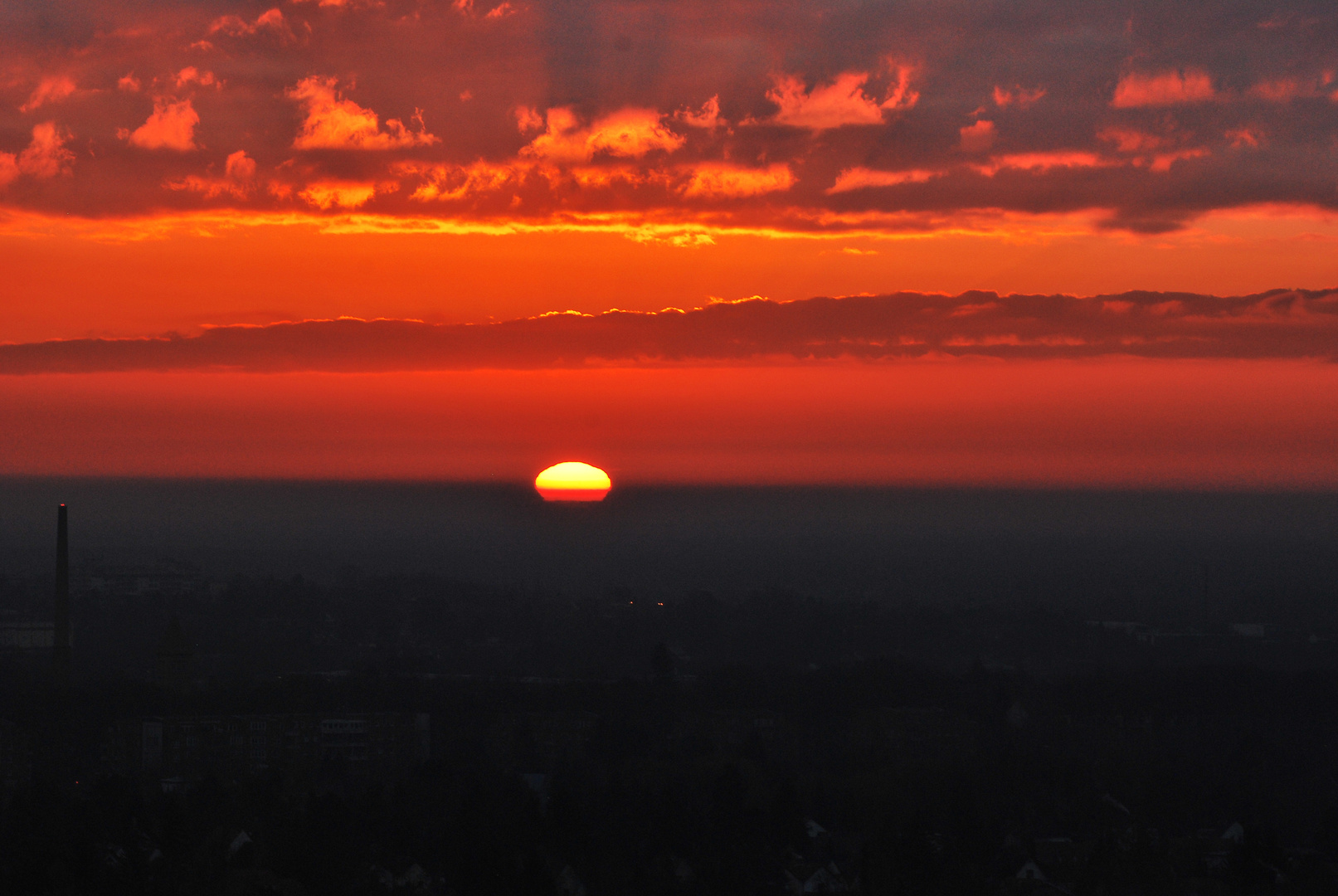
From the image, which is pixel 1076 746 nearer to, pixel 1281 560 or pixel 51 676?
pixel 51 676

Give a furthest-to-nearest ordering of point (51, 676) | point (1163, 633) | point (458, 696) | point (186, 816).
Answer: point (1163, 633) → point (51, 676) → point (458, 696) → point (186, 816)

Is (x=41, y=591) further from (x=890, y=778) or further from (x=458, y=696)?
(x=890, y=778)

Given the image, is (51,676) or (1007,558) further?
(1007,558)

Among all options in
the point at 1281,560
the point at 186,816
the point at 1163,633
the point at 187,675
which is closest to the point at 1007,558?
the point at 1281,560

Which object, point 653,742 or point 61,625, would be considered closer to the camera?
point 653,742

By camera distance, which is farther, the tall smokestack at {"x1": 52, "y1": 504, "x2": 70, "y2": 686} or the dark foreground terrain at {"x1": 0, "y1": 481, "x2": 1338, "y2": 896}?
the tall smokestack at {"x1": 52, "y1": 504, "x2": 70, "y2": 686}

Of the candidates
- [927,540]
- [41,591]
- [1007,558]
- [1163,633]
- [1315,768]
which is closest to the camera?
[1315,768]

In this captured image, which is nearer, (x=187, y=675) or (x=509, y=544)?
(x=187, y=675)

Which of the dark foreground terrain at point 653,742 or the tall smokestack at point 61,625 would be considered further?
the tall smokestack at point 61,625

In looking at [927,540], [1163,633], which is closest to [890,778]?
→ [1163,633]
